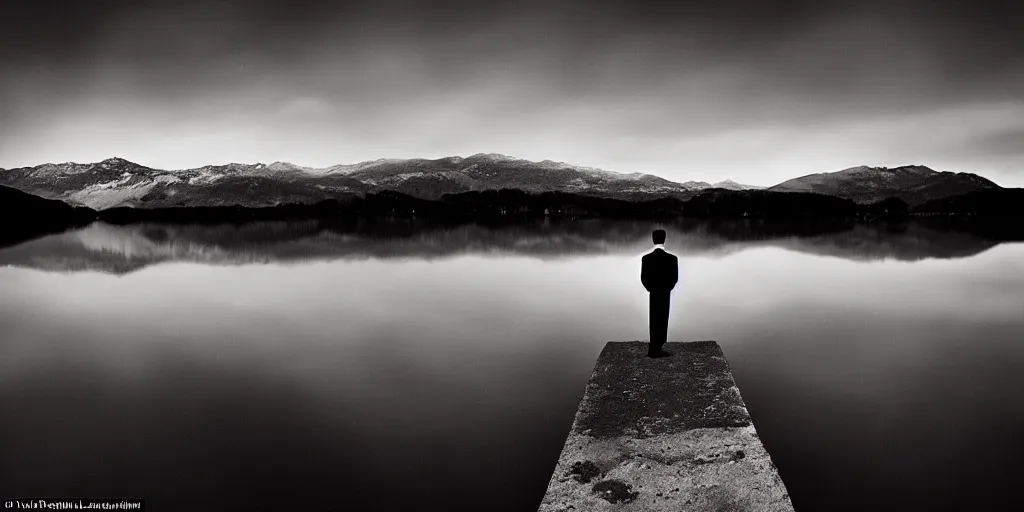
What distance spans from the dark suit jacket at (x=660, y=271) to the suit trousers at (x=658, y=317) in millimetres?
110

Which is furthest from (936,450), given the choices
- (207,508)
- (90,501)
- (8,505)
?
(8,505)

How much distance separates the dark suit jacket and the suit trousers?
110mm

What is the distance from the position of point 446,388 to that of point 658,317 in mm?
5167

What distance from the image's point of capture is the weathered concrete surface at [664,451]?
5305mm

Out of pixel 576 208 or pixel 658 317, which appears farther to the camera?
pixel 576 208

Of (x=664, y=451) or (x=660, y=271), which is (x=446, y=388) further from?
(x=664, y=451)

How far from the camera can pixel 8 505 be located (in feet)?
24.8

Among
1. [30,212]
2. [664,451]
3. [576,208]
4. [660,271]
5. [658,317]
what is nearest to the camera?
[664,451]

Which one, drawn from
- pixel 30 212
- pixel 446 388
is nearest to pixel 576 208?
pixel 30 212

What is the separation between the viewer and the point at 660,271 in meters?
8.54

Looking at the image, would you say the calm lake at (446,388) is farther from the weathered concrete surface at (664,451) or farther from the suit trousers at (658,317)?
the suit trousers at (658,317)

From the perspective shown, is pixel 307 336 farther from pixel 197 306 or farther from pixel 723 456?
pixel 723 456

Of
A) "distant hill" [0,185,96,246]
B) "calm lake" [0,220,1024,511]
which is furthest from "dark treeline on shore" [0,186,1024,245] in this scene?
"calm lake" [0,220,1024,511]

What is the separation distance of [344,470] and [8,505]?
4.00 metres
